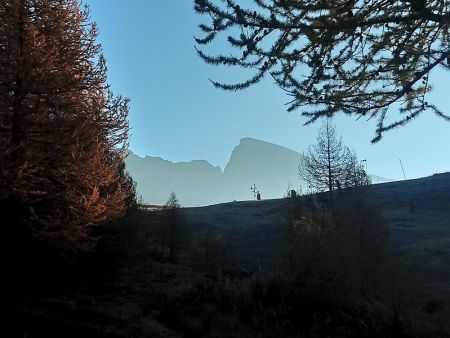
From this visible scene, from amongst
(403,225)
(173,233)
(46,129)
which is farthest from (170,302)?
(403,225)

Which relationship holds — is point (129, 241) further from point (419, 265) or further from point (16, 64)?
point (419, 265)

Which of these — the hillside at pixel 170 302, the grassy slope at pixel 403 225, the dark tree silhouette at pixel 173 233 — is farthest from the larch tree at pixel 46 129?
the dark tree silhouette at pixel 173 233

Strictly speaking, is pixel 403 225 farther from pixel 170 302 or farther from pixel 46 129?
pixel 46 129

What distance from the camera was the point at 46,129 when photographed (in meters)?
12.3

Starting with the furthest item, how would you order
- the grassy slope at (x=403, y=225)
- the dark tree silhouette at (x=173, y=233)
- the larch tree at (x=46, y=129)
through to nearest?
the dark tree silhouette at (x=173, y=233) → the grassy slope at (x=403, y=225) → the larch tree at (x=46, y=129)

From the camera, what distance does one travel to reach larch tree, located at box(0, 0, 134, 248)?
11.6 metres

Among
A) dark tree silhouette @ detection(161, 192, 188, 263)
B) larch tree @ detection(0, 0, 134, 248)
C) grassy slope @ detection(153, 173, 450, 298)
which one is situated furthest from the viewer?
dark tree silhouette @ detection(161, 192, 188, 263)

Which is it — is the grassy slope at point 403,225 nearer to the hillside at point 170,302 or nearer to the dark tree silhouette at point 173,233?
the hillside at point 170,302

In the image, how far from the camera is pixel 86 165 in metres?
12.3

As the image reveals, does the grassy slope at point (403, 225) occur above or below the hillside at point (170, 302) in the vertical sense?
above

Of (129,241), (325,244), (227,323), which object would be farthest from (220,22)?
(129,241)

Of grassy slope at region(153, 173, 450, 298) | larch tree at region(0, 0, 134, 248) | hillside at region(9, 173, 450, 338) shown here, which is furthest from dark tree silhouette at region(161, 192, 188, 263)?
larch tree at region(0, 0, 134, 248)

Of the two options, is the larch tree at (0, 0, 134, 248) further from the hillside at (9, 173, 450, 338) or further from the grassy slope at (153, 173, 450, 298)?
the grassy slope at (153, 173, 450, 298)

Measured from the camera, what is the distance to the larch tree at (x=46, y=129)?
11641mm
